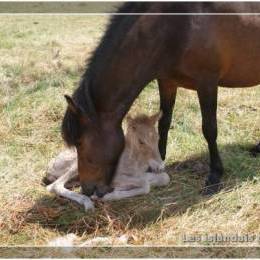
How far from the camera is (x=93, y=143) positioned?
421cm

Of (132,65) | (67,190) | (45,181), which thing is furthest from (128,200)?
(132,65)

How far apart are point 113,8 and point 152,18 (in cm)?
42

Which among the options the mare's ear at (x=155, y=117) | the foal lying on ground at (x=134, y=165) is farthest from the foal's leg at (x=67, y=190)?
the mare's ear at (x=155, y=117)

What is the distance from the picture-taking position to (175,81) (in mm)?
4703

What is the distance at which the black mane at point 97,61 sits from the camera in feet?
13.6

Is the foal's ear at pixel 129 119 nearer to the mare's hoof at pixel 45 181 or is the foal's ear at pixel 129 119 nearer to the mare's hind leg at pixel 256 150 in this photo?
the mare's hoof at pixel 45 181

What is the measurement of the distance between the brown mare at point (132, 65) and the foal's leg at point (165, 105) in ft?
2.05

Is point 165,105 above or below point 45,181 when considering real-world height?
above

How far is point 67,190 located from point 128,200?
1.93 ft

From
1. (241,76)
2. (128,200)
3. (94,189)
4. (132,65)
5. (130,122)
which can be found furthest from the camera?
(130,122)

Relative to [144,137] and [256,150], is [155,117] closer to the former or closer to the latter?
[144,137]

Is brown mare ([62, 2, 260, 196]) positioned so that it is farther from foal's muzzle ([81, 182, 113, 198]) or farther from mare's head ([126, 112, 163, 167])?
mare's head ([126, 112, 163, 167])

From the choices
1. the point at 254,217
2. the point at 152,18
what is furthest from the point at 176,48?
the point at 254,217

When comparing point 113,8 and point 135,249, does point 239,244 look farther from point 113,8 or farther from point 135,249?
point 113,8
